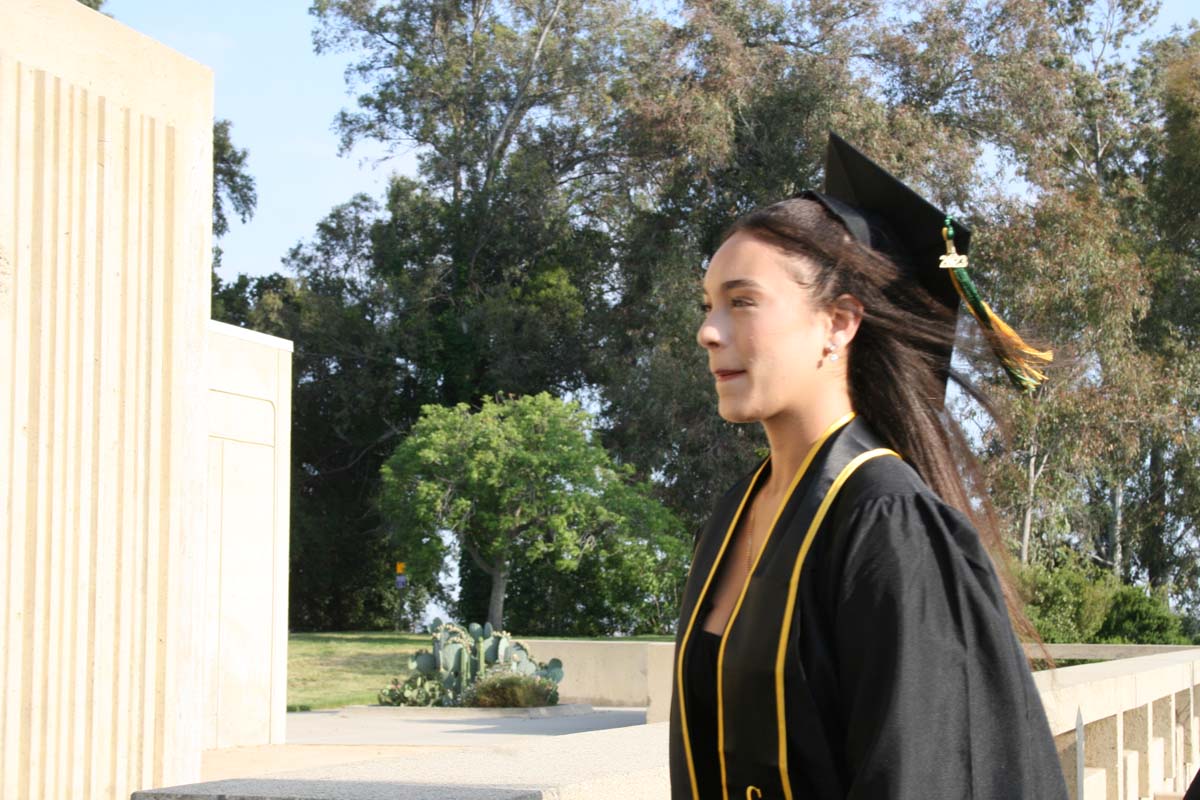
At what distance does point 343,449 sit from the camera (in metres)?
34.7

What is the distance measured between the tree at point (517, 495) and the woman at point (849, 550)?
23.1m

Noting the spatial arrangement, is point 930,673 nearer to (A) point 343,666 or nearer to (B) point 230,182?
(A) point 343,666

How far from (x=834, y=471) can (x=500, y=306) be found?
2980 centimetres

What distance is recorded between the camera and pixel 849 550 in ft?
5.09

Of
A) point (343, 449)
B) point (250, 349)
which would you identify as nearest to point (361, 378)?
point (343, 449)

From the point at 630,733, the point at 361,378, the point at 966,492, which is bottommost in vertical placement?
the point at 630,733

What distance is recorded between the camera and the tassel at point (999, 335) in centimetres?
189

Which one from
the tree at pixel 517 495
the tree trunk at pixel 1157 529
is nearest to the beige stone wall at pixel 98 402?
the tree at pixel 517 495

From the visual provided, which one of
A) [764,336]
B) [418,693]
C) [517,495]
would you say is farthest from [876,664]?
[517,495]

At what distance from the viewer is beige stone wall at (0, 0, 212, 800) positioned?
5.86 metres

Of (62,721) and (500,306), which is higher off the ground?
(500,306)

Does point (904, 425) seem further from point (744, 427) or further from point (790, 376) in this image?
point (744, 427)

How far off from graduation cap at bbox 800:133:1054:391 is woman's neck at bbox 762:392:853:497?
209 millimetres

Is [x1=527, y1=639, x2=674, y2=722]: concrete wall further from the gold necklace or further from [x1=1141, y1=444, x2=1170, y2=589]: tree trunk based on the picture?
the gold necklace
